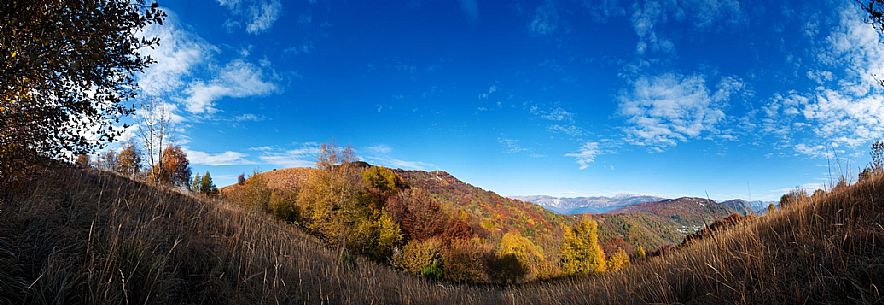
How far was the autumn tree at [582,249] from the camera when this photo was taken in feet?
105

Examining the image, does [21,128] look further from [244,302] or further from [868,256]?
[868,256]

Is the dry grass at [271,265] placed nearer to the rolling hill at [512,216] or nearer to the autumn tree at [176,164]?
the autumn tree at [176,164]

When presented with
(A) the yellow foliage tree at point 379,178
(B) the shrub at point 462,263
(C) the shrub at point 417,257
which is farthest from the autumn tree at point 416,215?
(A) the yellow foliage tree at point 379,178

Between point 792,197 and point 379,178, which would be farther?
point 379,178

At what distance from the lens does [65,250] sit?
3.47m

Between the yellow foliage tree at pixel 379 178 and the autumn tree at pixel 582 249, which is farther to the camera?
the yellow foliage tree at pixel 379 178

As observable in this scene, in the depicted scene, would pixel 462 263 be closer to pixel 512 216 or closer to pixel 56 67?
pixel 56 67

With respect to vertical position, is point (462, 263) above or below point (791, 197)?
below

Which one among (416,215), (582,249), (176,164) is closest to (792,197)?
(416,215)

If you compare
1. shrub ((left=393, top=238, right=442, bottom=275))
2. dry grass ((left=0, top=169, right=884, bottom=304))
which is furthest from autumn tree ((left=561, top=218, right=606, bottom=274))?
dry grass ((left=0, top=169, right=884, bottom=304))

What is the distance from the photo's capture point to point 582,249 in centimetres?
3266

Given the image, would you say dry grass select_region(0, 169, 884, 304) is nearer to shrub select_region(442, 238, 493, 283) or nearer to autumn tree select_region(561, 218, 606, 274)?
shrub select_region(442, 238, 493, 283)

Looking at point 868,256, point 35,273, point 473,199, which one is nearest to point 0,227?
point 35,273

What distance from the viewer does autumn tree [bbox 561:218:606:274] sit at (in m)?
32.1
